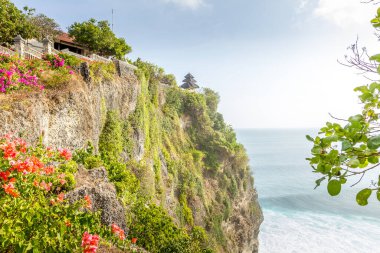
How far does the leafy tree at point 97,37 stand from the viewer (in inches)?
1175

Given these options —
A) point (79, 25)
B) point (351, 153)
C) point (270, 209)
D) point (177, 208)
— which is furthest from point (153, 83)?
point (270, 209)

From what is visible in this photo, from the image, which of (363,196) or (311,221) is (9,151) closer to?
(363,196)

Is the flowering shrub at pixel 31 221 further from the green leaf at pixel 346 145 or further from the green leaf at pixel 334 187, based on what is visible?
the green leaf at pixel 346 145

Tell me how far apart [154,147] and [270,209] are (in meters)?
44.4

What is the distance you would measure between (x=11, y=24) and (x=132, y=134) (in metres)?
12.0

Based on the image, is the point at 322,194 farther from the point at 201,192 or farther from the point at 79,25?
the point at 79,25

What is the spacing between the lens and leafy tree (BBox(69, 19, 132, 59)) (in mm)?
29844

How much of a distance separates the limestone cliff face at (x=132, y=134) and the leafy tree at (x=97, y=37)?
24.2ft

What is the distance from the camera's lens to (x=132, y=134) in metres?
20.5

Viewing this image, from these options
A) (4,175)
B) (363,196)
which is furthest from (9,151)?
(363,196)

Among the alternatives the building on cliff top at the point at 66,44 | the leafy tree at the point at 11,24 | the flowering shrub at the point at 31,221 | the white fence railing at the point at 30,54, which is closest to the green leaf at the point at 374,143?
the flowering shrub at the point at 31,221

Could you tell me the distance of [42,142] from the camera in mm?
10977

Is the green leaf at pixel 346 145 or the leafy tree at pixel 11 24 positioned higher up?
the leafy tree at pixel 11 24

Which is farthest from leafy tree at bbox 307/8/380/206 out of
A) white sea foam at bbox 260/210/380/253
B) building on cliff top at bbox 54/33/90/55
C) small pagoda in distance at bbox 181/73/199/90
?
small pagoda in distance at bbox 181/73/199/90
